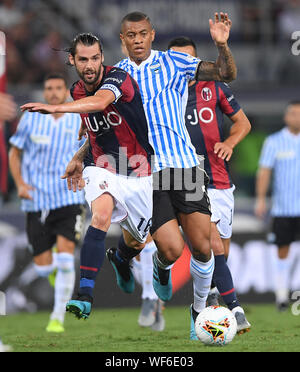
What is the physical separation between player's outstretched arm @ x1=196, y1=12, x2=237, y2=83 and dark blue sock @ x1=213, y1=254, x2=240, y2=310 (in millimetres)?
1760

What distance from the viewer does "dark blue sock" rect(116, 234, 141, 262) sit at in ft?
25.2

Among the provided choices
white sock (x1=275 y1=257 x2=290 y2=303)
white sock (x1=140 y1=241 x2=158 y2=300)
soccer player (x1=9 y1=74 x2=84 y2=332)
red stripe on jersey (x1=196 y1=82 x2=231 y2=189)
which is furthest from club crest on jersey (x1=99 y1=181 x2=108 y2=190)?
white sock (x1=275 y1=257 x2=290 y2=303)

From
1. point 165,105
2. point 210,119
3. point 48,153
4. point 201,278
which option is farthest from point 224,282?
point 48,153

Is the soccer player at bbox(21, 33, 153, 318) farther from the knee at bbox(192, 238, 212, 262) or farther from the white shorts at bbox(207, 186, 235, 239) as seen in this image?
the white shorts at bbox(207, 186, 235, 239)

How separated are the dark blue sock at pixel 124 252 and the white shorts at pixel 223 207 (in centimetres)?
97

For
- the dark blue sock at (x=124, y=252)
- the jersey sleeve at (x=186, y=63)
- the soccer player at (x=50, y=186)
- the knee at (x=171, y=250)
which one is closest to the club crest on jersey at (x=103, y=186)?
the knee at (x=171, y=250)

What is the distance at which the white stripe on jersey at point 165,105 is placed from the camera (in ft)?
23.4

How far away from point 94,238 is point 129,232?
782 millimetres

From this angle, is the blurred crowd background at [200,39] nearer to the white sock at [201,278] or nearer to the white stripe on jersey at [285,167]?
the white stripe on jersey at [285,167]

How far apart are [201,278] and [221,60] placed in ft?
6.06

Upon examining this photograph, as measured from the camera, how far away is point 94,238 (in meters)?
6.59

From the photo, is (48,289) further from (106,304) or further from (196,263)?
(196,263)

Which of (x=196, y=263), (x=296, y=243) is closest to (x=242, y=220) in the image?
(x=296, y=243)

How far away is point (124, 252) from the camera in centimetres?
776
